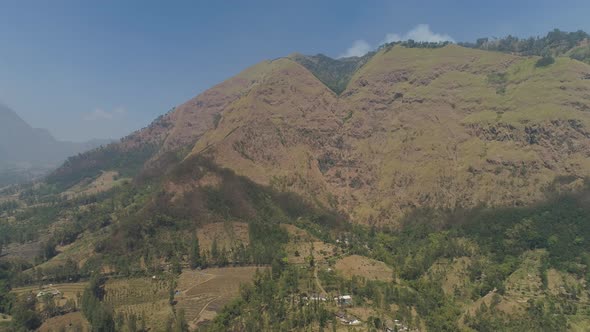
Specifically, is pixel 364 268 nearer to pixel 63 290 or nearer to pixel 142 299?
pixel 142 299

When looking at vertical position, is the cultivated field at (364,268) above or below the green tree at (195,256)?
below

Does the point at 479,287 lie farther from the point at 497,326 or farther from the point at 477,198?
the point at 477,198

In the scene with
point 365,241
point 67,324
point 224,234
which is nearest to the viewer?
point 67,324

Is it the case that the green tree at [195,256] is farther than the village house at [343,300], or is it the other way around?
the green tree at [195,256]

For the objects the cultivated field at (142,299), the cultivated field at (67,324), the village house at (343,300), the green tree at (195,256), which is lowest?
the village house at (343,300)

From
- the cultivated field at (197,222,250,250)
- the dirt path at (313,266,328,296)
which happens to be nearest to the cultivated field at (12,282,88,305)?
the cultivated field at (197,222,250,250)

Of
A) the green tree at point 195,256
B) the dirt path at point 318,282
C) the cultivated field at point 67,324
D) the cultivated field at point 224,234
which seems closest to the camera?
the cultivated field at point 67,324

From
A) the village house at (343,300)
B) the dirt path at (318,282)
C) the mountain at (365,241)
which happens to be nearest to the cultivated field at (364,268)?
the mountain at (365,241)

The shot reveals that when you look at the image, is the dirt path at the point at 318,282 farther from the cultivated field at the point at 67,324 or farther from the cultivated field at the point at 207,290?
the cultivated field at the point at 67,324

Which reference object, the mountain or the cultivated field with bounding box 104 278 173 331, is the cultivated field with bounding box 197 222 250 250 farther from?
the cultivated field with bounding box 104 278 173 331

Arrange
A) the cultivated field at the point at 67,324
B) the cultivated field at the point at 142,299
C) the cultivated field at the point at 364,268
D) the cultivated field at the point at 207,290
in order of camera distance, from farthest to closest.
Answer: the cultivated field at the point at 364,268
the cultivated field at the point at 207,290
the cultivated field at the point at 142,299
the cultivated field at the point at 67,324

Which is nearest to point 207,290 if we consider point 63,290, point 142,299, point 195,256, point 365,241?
point 142,299
